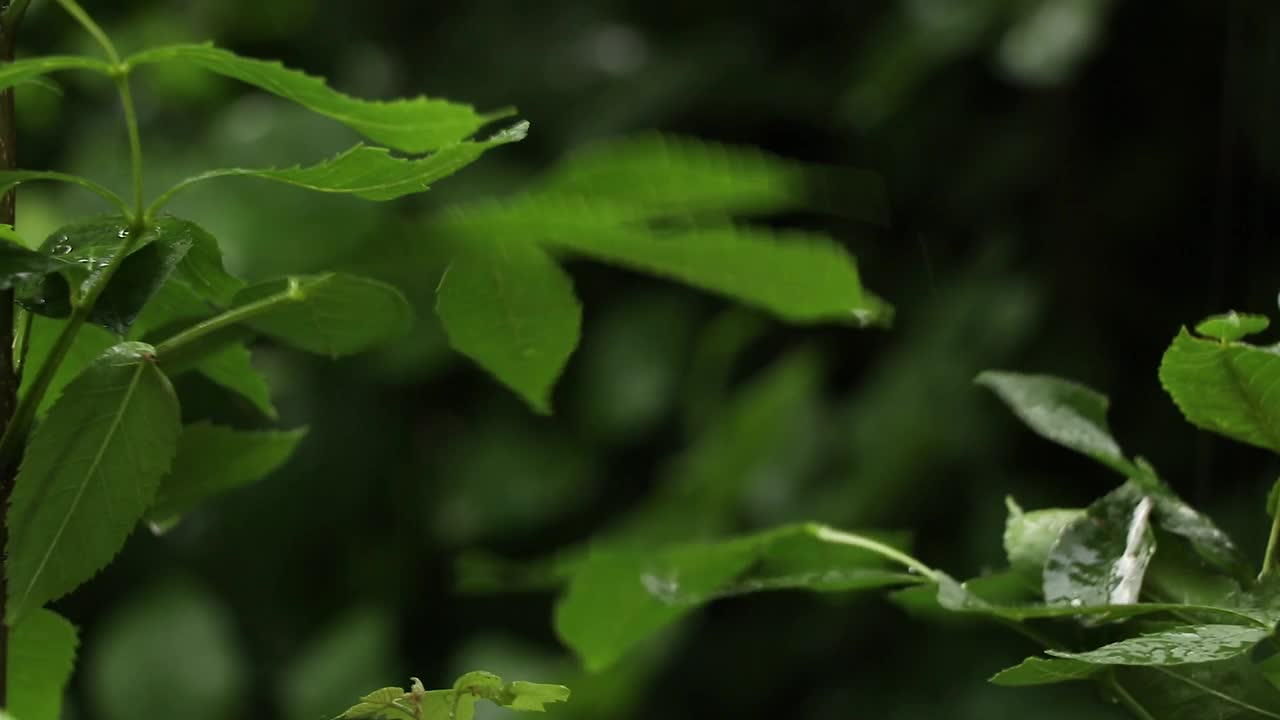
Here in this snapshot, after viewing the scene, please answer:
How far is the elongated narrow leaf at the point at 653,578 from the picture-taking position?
11.3 inches

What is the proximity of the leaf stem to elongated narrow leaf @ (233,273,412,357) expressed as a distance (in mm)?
100

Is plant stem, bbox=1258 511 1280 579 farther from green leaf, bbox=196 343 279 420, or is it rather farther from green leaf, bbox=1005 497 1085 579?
green leaf, bbox=196 343 279 420

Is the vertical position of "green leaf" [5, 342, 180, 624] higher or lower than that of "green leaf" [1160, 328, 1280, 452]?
higher

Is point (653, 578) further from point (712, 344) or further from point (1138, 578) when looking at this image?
point (712, 344)

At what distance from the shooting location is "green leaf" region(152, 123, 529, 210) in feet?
0.64

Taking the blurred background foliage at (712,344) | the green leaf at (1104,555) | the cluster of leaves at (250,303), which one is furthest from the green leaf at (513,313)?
the blurred background foliage at (712,344)

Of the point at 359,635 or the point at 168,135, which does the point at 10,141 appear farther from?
the point at 168,135

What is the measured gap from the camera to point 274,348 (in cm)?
110

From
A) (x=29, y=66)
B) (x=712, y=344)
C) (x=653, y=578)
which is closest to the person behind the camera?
(x=29, y=66)

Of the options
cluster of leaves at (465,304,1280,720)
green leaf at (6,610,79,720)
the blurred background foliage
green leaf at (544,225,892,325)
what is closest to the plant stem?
cluster of leaves at (465,304,1280,720)

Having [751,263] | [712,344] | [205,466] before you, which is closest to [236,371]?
[205,466]

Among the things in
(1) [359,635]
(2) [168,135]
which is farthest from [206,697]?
(2) [168,135]

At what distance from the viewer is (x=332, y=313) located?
240 millimetres

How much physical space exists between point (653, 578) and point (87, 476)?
0.13 m
